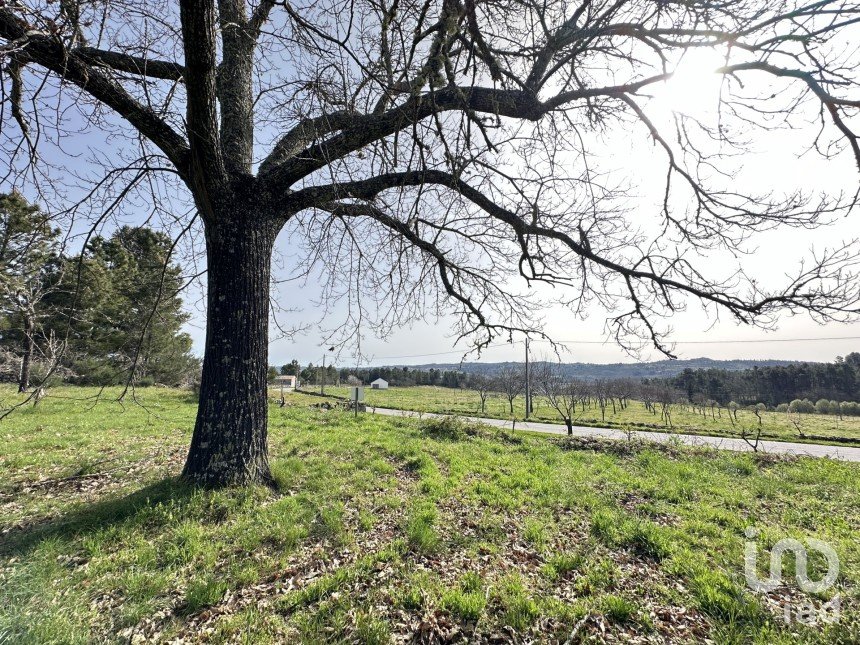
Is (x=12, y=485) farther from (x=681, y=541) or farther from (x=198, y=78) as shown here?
(x=681, y=541)

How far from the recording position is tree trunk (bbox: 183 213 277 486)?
4.09 meters

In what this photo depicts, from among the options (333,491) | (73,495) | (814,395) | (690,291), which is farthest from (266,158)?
(814,395)

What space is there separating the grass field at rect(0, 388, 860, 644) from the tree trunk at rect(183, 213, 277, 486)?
318mm

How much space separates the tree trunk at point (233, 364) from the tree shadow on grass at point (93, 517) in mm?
248

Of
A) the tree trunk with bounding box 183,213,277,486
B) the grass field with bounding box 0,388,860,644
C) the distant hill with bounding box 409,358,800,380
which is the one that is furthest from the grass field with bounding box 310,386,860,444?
the tree trunk with bounding box 183,213,277,486

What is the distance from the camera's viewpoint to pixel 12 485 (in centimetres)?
458

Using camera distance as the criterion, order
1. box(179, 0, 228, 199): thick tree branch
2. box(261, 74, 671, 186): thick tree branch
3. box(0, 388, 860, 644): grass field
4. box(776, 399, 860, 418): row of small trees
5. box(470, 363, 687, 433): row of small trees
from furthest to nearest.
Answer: box(776, 399, 860, 418): row of small trees → box(470, 363, 687, 433): row of small trees → box(261, 74, 671, 186): thick tree branch → box(179, 0, 228, 199): thick tree branch → box(0, 388, 860, 644): grass field

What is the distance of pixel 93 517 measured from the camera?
361cm

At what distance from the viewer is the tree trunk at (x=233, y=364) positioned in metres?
4.09

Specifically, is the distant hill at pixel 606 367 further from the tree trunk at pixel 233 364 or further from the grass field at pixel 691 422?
the grass field at pixel 691 422

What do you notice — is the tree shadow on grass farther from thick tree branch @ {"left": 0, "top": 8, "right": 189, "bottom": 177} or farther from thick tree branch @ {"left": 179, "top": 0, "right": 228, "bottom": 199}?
thick tree branch @ {"left": 0, "top": 8, "right": 189, "bottom": 177}

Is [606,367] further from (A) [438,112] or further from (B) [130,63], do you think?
(B) [130,63]

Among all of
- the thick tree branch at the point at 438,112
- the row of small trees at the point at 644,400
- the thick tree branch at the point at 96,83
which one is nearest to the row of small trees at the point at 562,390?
the row of small trees at the point at 644,400

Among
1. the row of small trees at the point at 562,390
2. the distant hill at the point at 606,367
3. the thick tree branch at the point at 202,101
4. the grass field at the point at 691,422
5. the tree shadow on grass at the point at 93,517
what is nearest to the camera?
the thick tree branch at the point at 202,101
